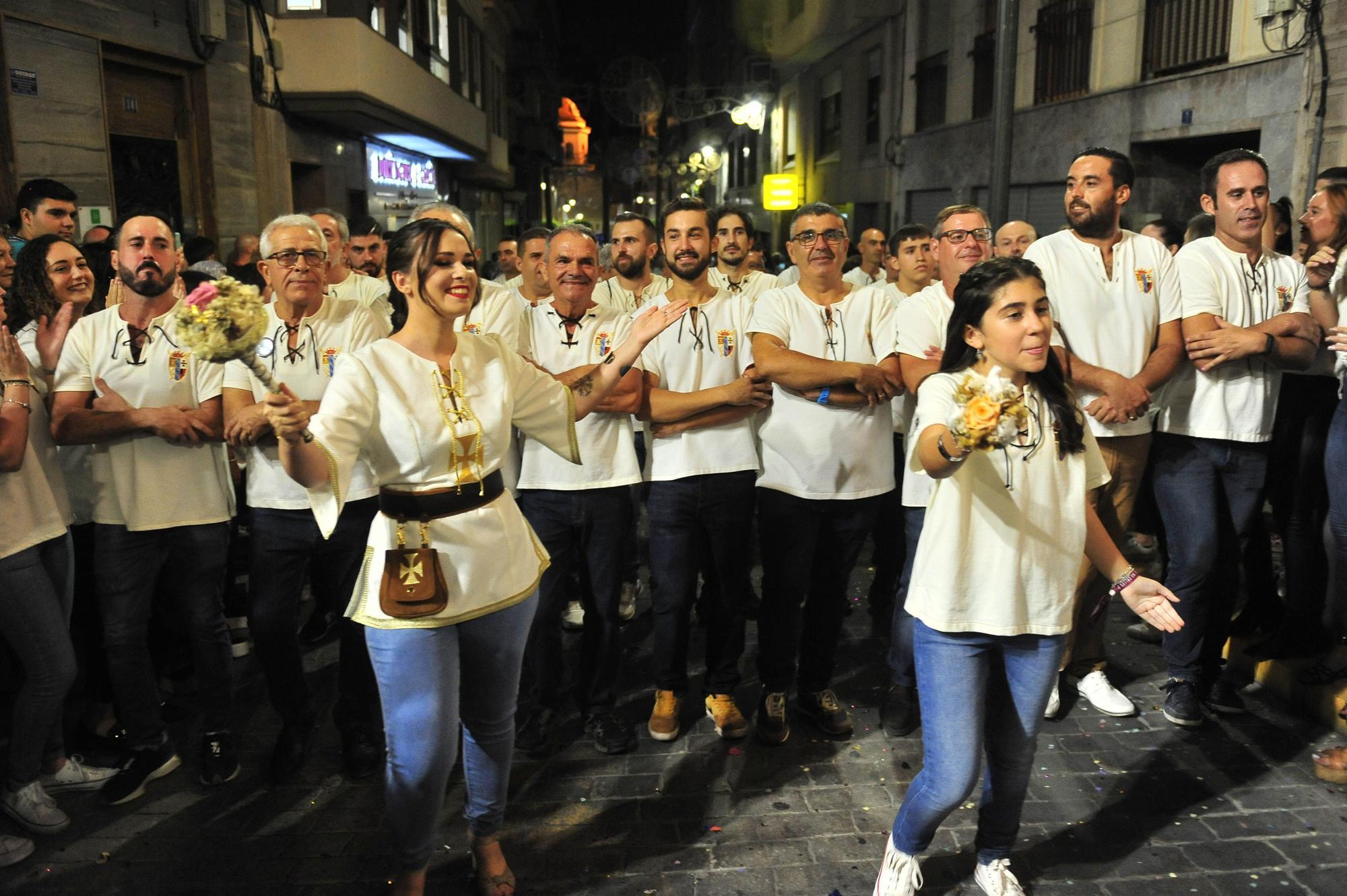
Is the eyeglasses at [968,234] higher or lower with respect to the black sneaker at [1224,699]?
higher

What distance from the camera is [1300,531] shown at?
5156 millimetres

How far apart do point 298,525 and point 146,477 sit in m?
0.65

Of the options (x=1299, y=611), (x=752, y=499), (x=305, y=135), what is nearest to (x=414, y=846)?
(x=752, y=499)

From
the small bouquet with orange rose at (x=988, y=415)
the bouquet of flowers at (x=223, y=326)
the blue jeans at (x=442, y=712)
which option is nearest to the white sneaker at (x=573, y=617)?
the blue jeans at (x=442, y=712)

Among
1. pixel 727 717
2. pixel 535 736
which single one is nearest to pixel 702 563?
pixel 727 717

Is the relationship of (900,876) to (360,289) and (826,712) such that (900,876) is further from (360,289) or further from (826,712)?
(360,289)

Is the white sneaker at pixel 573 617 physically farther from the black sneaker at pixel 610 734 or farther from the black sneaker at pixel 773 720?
the black sneaker at pixel 773 720

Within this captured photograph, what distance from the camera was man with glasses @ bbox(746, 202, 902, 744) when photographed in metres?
Answer: 4.57

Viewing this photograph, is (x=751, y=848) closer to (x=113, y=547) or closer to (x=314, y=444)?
(x=314, y=444)

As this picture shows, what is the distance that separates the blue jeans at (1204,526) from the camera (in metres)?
4.80

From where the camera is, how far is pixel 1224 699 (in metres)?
4.96

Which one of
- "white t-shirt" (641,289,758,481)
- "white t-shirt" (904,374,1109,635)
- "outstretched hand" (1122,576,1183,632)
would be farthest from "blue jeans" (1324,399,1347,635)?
"white t-shirt" (641,289,758,481)

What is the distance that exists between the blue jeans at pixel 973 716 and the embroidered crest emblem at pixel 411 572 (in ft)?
5.30

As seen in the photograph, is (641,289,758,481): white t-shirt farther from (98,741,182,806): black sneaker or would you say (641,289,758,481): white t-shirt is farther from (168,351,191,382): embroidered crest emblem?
(98,741,182,806): black sneaker
